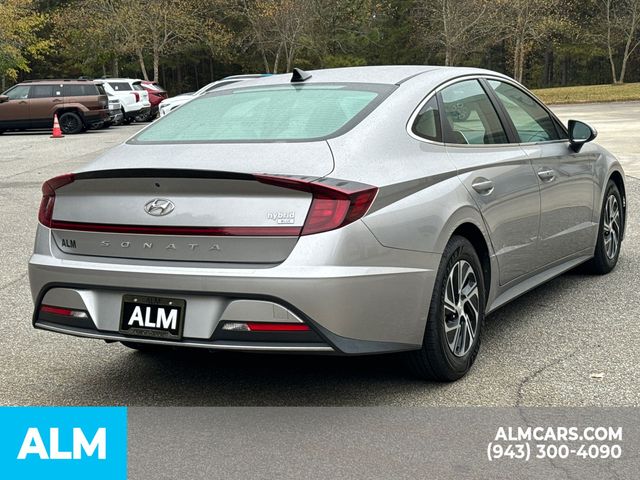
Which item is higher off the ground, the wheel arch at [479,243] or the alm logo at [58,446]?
the wheel arch at [479,243]

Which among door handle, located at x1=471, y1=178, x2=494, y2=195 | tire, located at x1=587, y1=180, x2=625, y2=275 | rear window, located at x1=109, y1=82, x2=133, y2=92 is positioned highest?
door handle, located at x1=471, y1=178, x2=494, y2=195

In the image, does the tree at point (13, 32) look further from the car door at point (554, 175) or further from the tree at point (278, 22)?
the car door at point (554, 175)

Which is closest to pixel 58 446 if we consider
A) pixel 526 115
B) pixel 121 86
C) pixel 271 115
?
pixel 271 115

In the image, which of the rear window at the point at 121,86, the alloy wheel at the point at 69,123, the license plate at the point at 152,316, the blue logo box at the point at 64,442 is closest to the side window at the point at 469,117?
the license plate at the point at 152,316

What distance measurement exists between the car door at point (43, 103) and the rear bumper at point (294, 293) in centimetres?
2775

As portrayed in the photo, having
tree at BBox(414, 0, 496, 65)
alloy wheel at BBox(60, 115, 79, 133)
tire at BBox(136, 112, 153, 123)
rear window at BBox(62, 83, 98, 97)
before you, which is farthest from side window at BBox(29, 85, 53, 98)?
tree at BBox(414, 0, 496, 65)

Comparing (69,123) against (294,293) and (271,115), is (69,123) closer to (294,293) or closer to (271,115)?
(271,115)

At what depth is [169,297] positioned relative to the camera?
4203 mm

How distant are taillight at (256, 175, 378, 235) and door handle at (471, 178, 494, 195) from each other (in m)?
1.12

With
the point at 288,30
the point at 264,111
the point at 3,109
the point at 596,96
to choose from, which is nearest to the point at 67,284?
the point at 264,111

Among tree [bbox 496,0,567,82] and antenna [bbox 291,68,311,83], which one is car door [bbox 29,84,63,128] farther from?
tree [bbox 496,0,567,82]

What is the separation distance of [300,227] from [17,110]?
95.1ft

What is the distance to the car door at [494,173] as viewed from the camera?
5.11 m

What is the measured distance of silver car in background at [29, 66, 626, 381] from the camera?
4098mm
